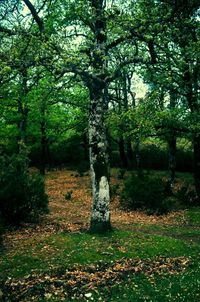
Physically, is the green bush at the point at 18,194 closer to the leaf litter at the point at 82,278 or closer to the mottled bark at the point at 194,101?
the leaf litter at the point at 82,278

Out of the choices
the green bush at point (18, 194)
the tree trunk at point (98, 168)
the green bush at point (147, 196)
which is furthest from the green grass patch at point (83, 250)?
the green bush at point (147, 196)

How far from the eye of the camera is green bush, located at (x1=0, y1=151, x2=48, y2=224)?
17.8 metres

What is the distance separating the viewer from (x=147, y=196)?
74.8 feet

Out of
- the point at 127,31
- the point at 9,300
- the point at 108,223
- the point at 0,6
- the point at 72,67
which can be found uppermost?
the point at 0,6

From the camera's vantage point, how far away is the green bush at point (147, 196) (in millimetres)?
22672

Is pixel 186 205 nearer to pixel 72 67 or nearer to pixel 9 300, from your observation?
pixel 72 67

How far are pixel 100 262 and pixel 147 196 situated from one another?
10.6m

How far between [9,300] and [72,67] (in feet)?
26.8

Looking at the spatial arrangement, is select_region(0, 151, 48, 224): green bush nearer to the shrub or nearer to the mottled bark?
the mottled bark

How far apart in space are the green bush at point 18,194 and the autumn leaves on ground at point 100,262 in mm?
708

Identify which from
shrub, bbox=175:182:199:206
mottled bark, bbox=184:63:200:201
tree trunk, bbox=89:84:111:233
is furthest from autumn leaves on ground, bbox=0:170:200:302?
mottled bark, bbox=184:63:200:201

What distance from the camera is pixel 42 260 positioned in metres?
12.8

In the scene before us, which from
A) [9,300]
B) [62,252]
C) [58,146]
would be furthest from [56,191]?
[9,300]

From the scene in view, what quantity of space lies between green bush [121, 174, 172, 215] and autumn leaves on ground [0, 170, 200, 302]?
2.65 m
